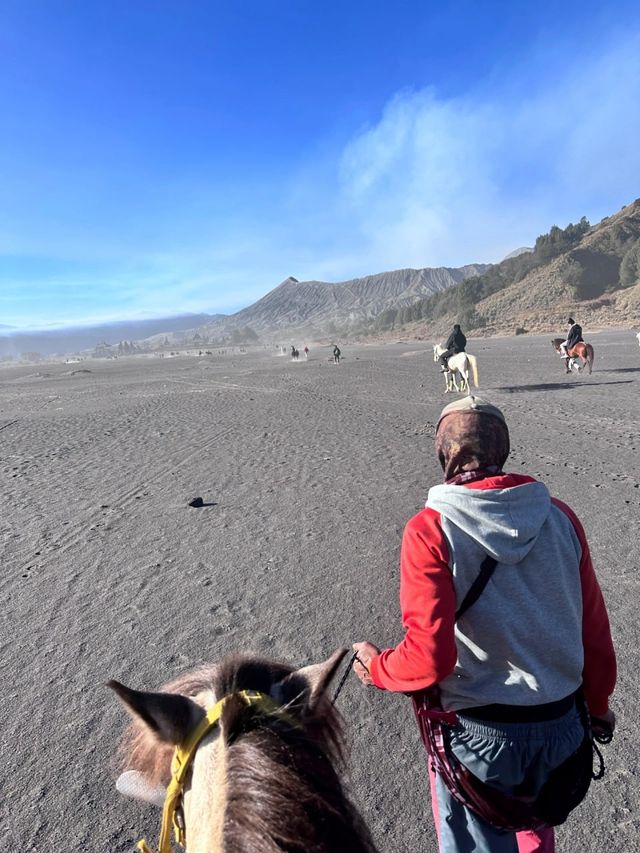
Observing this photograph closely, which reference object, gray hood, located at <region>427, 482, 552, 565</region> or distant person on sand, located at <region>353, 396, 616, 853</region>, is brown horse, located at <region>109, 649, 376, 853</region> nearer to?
distant person on sand, located at <region>353, 396, 616, 853</region>

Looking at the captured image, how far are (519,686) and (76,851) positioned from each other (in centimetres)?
207

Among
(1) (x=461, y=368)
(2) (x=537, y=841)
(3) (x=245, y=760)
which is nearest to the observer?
(3) (x=245, y=760)

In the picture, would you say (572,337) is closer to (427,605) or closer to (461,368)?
(461,368)

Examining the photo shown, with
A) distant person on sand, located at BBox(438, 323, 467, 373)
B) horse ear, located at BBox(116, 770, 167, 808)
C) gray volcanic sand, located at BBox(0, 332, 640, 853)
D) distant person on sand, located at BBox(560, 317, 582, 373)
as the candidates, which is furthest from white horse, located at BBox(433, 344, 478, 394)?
horse ear, located at BBox(116, 770, 167, 808)

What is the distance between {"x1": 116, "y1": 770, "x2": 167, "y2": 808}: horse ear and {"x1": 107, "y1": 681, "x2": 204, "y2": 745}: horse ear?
0.90 feet

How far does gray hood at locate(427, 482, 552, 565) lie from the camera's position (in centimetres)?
143

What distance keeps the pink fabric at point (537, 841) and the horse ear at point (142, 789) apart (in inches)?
48.0

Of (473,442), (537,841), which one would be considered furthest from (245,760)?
(537,841)

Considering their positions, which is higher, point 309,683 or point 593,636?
point 309,683

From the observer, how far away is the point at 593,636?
1.59 meters

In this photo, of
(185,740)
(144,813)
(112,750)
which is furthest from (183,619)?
(185,740)

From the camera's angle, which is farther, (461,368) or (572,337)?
(572,337)

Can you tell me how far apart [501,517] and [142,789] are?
1.15 metres

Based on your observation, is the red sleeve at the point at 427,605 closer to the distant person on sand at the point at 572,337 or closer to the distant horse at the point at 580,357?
the distant person on sand at the point at 572,337
